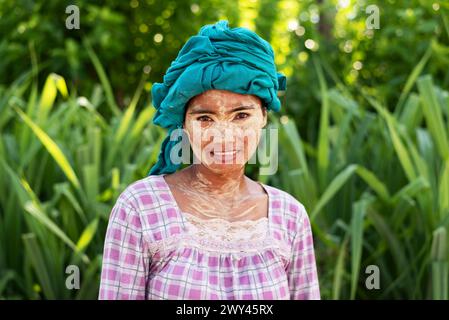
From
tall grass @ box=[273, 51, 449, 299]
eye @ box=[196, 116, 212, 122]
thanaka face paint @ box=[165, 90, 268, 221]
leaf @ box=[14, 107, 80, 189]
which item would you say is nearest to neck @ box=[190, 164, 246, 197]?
thanaka face paint @ box=[165, 90, 268, 221]

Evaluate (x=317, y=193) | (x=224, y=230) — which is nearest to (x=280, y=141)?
(x=317, y=193)

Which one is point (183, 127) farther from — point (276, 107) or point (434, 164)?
point (434, 164)

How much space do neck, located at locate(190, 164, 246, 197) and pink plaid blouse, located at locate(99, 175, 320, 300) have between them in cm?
7

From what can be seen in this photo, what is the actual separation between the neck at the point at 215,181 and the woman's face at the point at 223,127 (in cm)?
4

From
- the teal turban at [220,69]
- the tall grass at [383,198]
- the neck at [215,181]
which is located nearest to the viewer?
the teal turban at [220,69]

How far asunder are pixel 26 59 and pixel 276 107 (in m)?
3.32

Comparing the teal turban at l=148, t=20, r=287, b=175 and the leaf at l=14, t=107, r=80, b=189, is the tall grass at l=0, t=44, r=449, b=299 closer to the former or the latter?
the leaf at l=14, t=107, r=80, b=189

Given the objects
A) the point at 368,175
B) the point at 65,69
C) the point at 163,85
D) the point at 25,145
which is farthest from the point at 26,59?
the point at 163,85

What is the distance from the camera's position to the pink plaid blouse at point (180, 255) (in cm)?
154

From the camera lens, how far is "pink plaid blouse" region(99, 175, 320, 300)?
154cm

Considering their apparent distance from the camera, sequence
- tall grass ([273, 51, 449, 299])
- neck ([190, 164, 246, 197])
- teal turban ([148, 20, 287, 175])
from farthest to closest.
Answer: tall grass ([273, 51, 449, 299]), neck ([190, 164, 246, 197]), teal turban ([148, 20, 287, 175])

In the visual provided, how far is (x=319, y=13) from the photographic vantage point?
5.03 m

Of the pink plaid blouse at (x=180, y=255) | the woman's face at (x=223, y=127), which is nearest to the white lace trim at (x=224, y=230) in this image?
the pink plaid blouse at (x=180, y=255)

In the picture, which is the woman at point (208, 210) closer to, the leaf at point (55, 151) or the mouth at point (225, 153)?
the mouth at point (225, 153)
